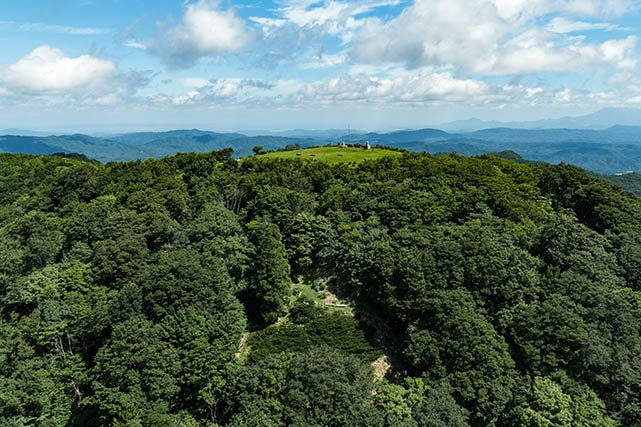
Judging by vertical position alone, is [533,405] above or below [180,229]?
below

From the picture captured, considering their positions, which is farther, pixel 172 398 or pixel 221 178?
pixel 221 178

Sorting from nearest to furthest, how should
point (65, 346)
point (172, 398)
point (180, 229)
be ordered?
point (172, 398)
point (65, 346)
point (180, 229)

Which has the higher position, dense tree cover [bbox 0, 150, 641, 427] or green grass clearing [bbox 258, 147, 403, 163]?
green grass clearing [bbox 258, 147, 403, 163]

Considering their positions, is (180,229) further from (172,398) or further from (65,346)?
(172,398)

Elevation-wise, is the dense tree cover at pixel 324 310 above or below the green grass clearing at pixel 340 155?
below

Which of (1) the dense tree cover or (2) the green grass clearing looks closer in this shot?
(1) the dense tree cover

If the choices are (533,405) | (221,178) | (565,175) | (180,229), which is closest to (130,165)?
(221,178)

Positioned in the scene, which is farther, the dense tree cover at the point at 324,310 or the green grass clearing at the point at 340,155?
the green grass clearing at the point at 340,155

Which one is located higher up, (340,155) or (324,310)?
(340,155)
